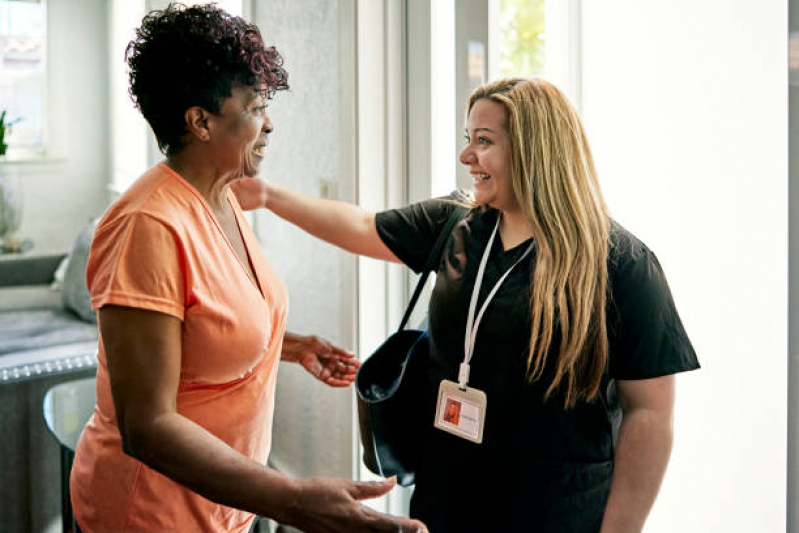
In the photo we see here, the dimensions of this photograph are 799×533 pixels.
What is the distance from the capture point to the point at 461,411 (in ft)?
3.82

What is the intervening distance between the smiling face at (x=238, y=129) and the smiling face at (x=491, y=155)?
1.11 ft

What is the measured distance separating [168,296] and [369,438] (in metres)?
0.55

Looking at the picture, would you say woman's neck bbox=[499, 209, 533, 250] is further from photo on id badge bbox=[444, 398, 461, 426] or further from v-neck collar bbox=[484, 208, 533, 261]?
photo on id badge bbox=[444, 398, 461, 426]

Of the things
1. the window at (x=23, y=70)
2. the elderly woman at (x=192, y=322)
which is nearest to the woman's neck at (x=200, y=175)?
the elderly woman at (x=192, y=322)

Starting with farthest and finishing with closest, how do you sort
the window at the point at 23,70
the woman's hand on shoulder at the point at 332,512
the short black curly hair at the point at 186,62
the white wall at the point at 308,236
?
the window at the point at 23,70 < the white wall at the point at 308,236 < the short black curly hair at the point at 186,62 < the woman's hand on shoulder at the point at 332,512

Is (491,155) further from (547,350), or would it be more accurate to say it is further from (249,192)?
(249,192)

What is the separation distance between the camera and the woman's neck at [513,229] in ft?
3.92

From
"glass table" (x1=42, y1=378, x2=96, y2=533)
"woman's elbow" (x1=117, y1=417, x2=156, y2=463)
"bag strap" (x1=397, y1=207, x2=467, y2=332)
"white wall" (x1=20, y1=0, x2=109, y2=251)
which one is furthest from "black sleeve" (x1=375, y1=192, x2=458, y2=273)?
"white wall" (x1=20, y1=0, x2=109, y2=251)

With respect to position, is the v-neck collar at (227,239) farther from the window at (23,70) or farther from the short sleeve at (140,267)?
the window at (23,70)

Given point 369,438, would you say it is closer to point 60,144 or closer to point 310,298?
point 310,298

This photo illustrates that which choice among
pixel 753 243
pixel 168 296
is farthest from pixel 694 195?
pixel 168 296

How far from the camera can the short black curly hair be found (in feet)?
3.19

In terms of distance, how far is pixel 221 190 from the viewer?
109 centimetres

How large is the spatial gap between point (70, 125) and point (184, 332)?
72.3 inches
